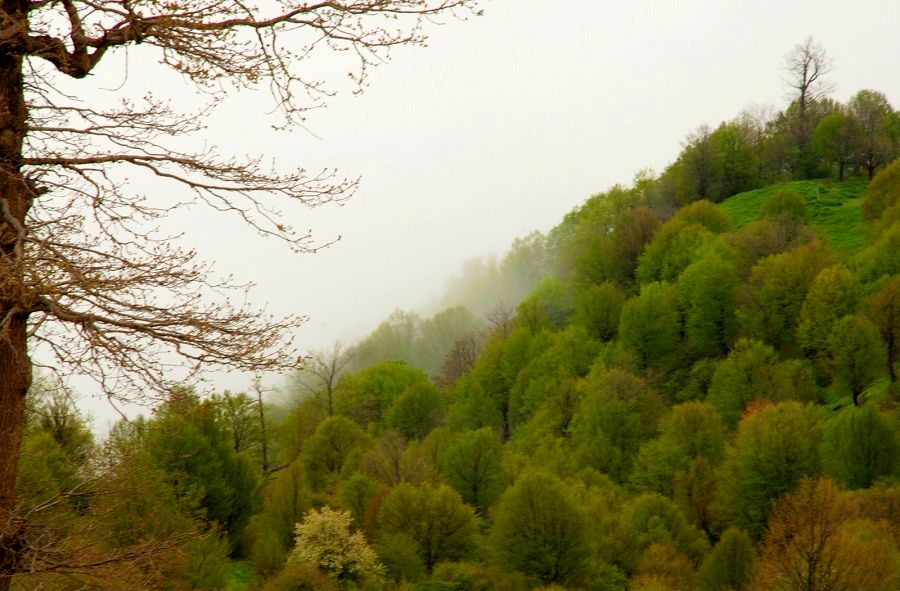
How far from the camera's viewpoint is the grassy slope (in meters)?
79.3

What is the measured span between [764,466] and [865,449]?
17.0 feet

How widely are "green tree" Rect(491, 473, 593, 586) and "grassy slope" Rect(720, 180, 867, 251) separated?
49.2 m

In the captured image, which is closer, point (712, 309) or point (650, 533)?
point (650, 533)

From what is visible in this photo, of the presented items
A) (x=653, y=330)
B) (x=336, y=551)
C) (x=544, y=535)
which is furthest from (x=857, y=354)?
(x=336, y=551)

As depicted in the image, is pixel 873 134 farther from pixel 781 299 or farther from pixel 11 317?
pixel 11 317

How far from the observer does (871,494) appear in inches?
1539

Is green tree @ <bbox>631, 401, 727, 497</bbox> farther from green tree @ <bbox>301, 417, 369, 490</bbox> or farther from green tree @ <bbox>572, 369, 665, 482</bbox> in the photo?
green tree @ <bbox>301, 417, 369, 490</bbox>

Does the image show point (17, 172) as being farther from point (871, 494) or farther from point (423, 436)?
point (423, 436)

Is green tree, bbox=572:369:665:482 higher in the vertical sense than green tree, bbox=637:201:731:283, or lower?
lower

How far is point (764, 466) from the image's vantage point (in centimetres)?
4306

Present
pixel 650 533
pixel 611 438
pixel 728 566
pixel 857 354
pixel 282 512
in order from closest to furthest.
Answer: pixel 728 566 < pixel 650 533 < pixel 282 512 < pixel 857 354 < pixel 611 438

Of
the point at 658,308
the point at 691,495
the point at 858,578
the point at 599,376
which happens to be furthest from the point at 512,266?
the point at 858,578

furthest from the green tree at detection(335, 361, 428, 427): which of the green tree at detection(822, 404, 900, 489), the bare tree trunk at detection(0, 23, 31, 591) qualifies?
the bare tree trunk at detection(0, 23, 31, 591)

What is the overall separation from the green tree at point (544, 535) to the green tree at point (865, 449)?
14923mm
